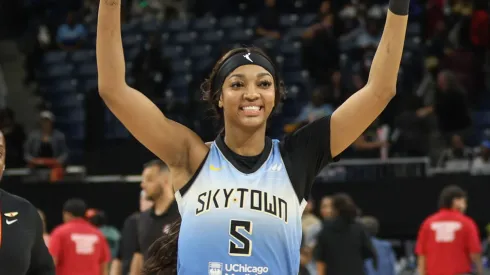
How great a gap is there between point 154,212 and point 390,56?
4.85m

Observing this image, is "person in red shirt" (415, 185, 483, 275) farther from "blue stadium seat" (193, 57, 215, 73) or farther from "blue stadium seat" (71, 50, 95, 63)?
"blue stadium seat" (71, 50, 95, 63)

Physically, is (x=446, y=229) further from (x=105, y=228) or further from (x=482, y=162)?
(x=105, y=228)

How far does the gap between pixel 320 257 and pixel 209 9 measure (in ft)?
29.9

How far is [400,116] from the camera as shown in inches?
552

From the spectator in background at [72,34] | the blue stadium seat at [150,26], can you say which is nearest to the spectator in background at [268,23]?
the blue stadium seat at [150,26]

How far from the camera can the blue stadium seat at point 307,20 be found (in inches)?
690

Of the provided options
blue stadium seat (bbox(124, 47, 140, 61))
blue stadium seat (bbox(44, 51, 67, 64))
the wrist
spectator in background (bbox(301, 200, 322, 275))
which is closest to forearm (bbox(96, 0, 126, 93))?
the wrist

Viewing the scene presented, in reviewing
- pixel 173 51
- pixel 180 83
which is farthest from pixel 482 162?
pixel 173 51

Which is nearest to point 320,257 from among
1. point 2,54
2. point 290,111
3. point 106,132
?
point 290,111

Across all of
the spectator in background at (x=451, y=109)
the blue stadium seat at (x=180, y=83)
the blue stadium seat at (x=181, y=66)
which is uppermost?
the blue stadium seat at (x=181, y=66)

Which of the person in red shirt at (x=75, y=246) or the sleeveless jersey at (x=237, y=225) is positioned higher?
the person in red shirt at (x=75, y=246)

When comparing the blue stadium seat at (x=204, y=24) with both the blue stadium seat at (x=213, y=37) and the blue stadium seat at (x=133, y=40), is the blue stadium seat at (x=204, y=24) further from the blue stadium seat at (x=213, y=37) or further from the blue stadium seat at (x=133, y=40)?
the blue stadium seat at (x=133, y=40)

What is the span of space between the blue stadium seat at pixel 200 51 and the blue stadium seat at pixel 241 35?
0.43 m

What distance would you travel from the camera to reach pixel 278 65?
15.1 meters
